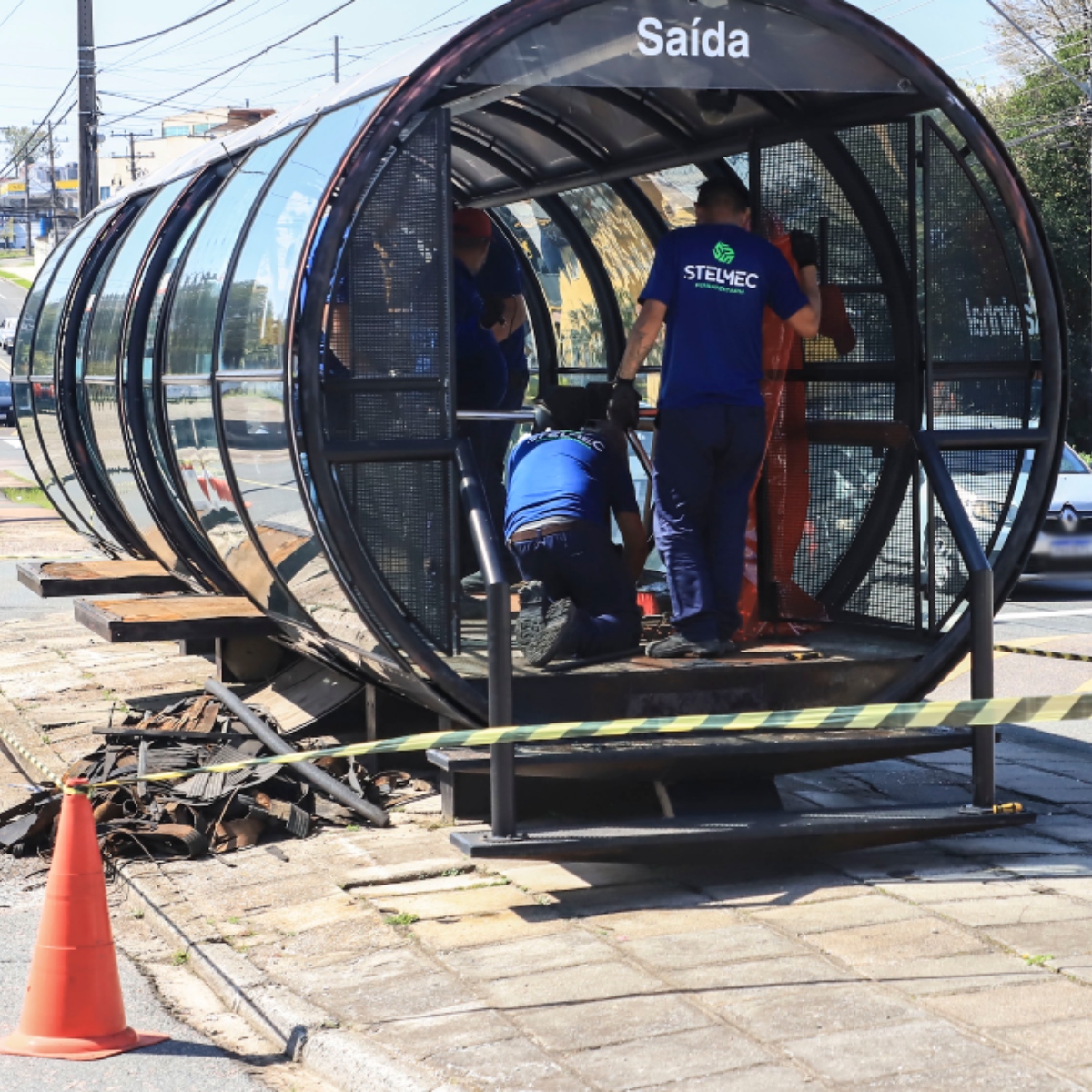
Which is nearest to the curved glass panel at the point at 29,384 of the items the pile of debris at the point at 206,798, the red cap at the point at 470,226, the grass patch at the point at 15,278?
the red cap at the point at 470,226

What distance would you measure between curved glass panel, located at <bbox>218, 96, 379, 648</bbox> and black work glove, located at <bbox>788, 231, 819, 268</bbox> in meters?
2.14

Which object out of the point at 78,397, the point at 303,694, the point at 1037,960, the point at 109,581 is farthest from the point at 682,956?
the point at 78,397

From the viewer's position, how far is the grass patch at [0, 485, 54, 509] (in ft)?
87.8

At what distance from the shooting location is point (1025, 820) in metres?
6.13

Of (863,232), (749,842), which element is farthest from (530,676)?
(863,232)

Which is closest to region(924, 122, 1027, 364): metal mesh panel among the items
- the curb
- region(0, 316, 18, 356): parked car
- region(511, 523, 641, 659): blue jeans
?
region(511, 523, 641, 659): blue jeans

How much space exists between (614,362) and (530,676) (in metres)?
4.54

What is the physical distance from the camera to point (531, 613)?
6.93 meters

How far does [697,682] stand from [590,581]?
2.23 ft

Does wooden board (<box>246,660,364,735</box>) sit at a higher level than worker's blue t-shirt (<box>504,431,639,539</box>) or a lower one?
lower

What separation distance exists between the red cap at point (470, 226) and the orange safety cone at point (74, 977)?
5043mm

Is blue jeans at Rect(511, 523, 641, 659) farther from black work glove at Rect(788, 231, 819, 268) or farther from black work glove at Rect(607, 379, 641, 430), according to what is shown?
black work glove at Rect(788, 231, 819, 268)

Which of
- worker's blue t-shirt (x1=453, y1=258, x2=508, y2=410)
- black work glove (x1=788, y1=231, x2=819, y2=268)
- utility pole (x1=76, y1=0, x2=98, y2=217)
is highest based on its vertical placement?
utility pole (x1=76, y1=0, x2=98, y2=217)

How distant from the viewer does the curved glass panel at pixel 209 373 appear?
292 inches
